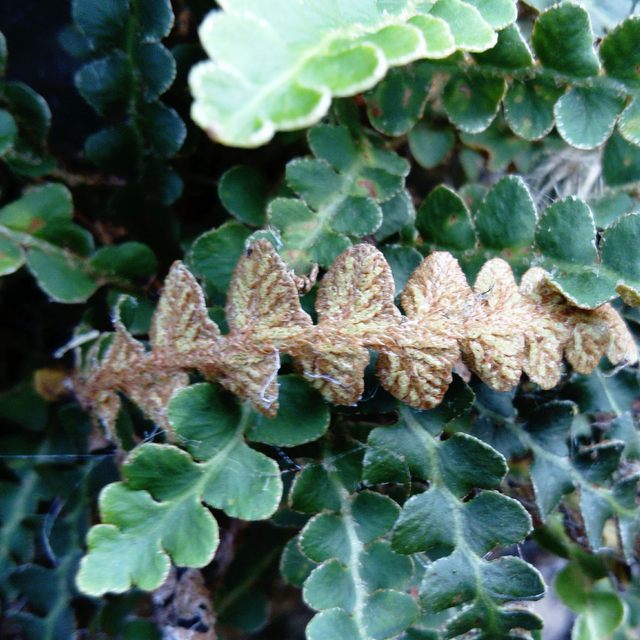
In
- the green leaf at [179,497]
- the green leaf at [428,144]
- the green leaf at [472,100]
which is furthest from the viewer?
the green leaf at [428,144]

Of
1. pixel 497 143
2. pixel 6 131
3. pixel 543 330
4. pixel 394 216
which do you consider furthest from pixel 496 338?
pixel 6 131

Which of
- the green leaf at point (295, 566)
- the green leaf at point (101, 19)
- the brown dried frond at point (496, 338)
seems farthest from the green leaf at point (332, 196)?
the green leaf at point (295, 566)

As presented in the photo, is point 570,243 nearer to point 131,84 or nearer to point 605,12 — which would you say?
point 605,12

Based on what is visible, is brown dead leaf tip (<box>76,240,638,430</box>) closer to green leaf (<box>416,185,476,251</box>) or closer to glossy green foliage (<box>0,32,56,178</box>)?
green leaf (<box>416,185,476,251</box>)

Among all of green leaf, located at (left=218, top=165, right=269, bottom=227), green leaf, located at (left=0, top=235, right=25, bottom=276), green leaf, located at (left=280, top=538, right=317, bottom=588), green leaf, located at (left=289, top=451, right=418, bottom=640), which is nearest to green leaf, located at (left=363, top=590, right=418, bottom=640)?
green leaf, located at (left=289, top=451, right=418, bottom=640)

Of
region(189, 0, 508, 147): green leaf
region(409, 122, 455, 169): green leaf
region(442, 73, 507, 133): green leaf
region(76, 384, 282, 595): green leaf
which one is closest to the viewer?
region(189, 0, 508, 147): green leaf

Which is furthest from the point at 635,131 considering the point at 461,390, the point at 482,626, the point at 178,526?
the point at 178,526

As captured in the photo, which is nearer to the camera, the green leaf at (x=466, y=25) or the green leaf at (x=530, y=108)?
the green leaf at (x=466, y=25)

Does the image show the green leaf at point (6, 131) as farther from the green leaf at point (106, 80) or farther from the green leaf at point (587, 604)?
the green leaf at point (587, 604)
